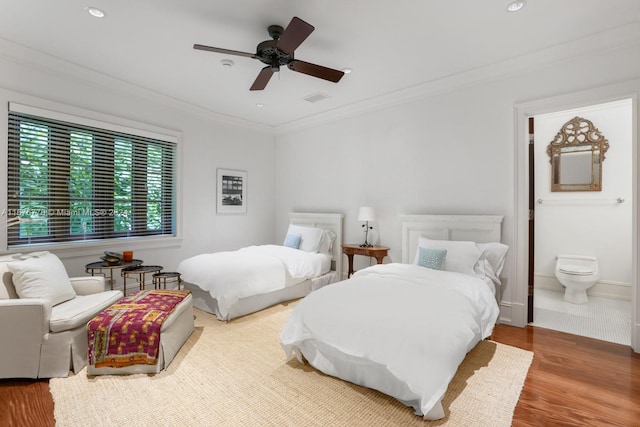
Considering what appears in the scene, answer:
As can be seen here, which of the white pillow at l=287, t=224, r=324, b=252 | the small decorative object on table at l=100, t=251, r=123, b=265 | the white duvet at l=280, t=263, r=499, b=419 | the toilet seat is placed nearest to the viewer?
the white duvet at l=280, t=263, r=499, b=419

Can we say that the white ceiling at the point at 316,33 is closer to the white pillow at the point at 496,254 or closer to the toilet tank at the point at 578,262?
the white pillow at the point at 496,254

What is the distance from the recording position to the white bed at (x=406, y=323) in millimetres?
1882

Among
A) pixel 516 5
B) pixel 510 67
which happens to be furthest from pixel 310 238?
pixel 516 5

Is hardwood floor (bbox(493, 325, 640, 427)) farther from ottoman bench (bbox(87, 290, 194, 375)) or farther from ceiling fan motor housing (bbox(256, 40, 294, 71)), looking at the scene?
ceiling fan motor housing (bbox(256, 40, 294, 71))

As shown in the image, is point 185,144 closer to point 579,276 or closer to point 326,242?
point 326,242

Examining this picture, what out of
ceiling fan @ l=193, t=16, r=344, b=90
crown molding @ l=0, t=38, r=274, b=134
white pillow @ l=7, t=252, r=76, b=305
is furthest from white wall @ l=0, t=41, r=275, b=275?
ceiling fan @ l=193, t=16, r=344, b=90

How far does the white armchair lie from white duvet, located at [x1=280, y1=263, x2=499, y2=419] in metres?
1.63

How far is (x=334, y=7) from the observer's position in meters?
2.49

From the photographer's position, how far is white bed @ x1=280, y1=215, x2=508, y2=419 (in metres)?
1.88

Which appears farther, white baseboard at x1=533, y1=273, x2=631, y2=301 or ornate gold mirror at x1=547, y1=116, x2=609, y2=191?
ornate gold mirror at x1=547, y1=116, x2=609, y2=191

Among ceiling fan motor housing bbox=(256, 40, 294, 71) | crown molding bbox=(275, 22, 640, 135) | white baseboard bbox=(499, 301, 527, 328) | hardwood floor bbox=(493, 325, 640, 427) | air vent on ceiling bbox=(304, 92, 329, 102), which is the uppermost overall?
air vent on ceiling bbox=(304, 92, 329, 102)

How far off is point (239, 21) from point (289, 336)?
8.79 ft

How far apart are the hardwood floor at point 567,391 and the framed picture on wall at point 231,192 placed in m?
3.34

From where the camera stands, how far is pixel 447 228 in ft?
12.6
